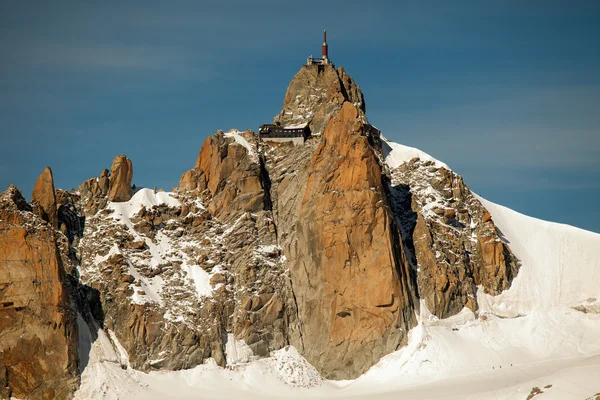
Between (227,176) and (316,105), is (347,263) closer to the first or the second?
(227,176)

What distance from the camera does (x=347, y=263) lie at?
6914 inches

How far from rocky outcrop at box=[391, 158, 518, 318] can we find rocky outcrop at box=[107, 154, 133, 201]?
3597 cm

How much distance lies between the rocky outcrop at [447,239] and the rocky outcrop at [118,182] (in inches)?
1416

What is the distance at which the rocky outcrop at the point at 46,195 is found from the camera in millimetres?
173625

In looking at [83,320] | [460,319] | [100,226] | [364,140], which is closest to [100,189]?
[100,226]

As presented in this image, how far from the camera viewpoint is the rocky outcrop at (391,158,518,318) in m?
181

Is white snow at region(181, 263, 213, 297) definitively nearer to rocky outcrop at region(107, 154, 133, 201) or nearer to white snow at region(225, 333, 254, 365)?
white snow at region(225, 333, 254, 365)

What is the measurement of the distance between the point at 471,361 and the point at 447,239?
20.4 metres

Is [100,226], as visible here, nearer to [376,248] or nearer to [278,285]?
[278,285]

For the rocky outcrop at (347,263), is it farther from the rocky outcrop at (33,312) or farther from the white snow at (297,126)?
the rocky outcrop at (33,312)

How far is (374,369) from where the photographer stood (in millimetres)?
170750

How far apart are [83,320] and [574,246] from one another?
69561 mm

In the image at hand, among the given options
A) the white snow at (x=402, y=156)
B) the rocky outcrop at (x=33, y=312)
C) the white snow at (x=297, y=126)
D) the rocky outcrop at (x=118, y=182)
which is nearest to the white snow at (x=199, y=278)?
the rocky outcrop at (x=118, y=182)

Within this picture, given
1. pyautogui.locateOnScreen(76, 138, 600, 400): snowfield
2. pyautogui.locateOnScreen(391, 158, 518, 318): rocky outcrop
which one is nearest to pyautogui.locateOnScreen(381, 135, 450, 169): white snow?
pyautogui.locateOnScreen(391, 158, 518, 318): rocky outcrop
